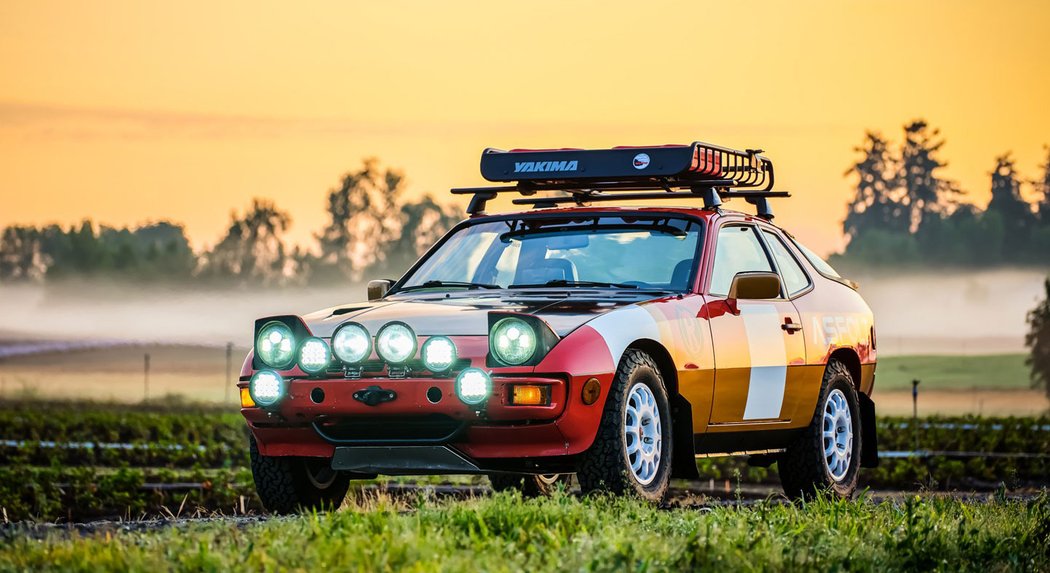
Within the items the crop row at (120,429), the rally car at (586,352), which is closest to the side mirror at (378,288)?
the rally car at (586,352)

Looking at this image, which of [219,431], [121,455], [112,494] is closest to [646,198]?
[112,494]

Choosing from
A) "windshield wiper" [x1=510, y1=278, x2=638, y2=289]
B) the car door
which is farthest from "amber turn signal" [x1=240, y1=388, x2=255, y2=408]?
the car door

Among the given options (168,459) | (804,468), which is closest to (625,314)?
(804,468)

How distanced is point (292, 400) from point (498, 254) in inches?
87.2

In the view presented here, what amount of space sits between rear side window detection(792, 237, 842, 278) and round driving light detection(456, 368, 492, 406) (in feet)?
13.3

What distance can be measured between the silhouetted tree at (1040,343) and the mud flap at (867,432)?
6774 centimetres

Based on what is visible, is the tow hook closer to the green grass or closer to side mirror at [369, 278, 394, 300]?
the green grass

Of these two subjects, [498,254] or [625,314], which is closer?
[625,314]

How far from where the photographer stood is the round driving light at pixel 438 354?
29.8 ft

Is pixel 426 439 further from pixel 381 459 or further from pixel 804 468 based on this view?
pixel 804 468

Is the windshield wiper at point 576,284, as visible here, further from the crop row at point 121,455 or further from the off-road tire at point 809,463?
the crop row at point 121,455

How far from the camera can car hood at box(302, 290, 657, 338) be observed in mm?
9297

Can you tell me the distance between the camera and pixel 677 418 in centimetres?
1012

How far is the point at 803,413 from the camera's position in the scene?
37.8 ft
